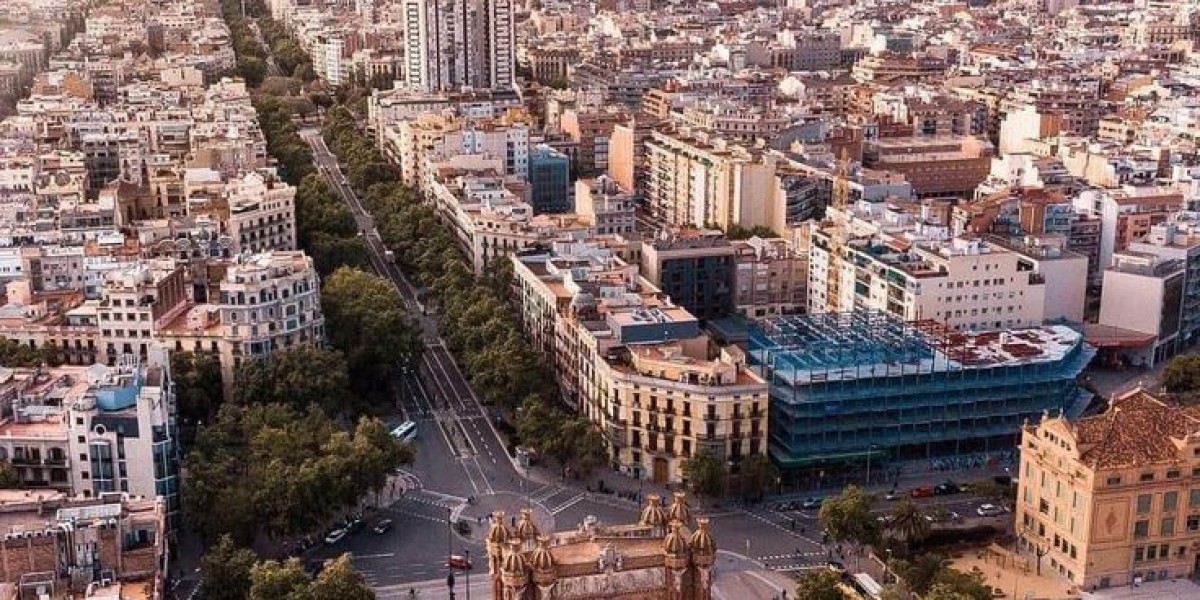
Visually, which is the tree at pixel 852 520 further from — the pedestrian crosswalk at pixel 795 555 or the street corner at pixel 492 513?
the street corner at pixel 492 513

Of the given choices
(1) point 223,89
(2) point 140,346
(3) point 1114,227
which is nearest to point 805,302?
(3) point 1114,227

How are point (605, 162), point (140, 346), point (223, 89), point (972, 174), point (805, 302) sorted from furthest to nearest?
1. point (223, 89)
2. point (605, 162)
3. point (972, 174)
4. point (805, 302)
5. point (140, 346)

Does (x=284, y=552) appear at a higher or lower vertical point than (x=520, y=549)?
lower

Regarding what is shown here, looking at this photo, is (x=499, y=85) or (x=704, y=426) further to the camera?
(x=499, y=85)

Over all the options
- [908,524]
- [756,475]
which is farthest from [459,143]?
[908,524]

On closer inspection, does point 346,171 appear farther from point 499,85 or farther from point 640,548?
point 640,548

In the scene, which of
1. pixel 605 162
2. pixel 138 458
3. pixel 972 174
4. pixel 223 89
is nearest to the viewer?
pixel 138 458
